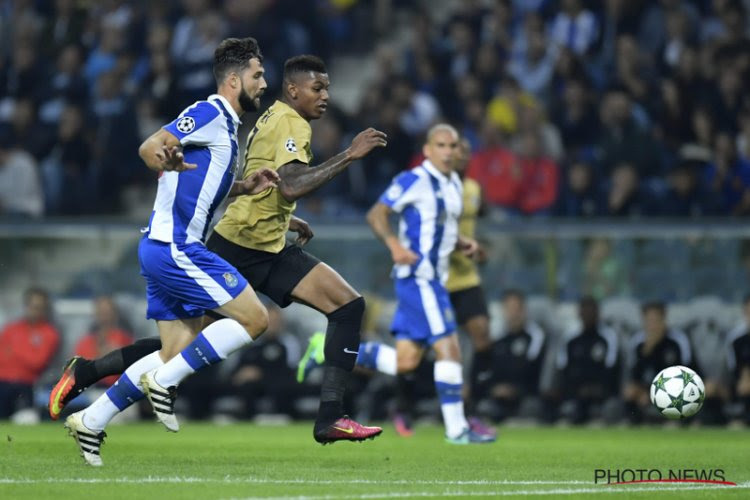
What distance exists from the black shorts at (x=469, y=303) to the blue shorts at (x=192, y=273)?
17.1ft

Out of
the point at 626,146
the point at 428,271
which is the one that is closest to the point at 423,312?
the point at 428,271

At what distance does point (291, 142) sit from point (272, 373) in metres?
6.84

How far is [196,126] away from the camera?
8.25 meters

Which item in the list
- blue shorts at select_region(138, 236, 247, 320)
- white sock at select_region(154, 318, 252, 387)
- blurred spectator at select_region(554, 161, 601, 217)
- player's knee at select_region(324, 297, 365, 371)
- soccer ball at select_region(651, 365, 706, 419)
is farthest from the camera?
blurred spectator at select_region(554, 161, 601, 217)

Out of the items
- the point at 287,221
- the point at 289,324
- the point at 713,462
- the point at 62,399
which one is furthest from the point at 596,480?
the point at 289,324

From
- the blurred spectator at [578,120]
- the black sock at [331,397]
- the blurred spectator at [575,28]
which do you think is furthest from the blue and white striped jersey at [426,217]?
the blurred spectator at [575,28]

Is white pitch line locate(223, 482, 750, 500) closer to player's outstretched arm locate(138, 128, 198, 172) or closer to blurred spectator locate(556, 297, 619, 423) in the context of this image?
player's outstretched arm locate(138, 128, 198, 172)

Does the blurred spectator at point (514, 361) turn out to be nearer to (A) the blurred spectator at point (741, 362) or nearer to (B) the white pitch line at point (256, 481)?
(A) the blurred spectator at point (741, 362)

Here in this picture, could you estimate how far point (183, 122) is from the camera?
8203 mm

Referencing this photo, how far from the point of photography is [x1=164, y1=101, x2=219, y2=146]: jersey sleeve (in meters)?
8.20

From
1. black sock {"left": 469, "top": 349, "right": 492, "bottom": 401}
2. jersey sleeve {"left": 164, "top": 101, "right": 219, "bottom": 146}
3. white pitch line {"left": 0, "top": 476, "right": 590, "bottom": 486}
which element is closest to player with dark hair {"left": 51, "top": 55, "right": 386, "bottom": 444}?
jersey sleeve {"left": 164, "top": 101, "right": 219, "bottom": 146}

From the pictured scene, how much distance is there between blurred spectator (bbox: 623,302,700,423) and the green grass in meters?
1.23

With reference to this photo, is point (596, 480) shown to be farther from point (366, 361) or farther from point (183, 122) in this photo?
point (366, 361)

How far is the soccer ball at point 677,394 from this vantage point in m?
9.81
